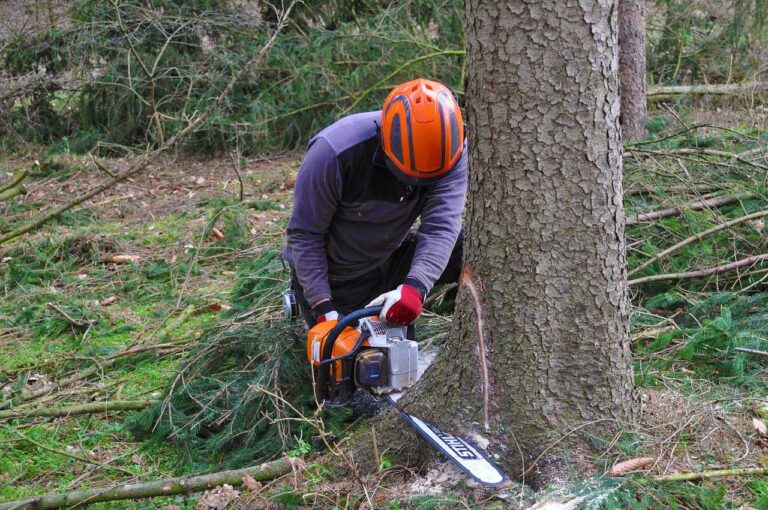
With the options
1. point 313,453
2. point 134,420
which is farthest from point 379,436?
point 134,420


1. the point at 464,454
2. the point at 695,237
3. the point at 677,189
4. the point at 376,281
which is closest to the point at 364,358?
the point at 464,454

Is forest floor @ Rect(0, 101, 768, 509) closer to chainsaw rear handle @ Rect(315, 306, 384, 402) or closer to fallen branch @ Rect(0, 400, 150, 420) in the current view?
fallen branch @ Rect(0, 400, 150, 420)

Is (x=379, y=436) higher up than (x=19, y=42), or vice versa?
(x=19, y=42)

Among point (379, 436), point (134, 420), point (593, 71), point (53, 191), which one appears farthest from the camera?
point (53, 191)

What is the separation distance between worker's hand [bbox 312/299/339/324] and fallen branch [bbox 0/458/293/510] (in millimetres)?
683

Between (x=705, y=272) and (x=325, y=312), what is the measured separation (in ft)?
6.72

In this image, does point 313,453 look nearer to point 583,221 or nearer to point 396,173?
point 396,173

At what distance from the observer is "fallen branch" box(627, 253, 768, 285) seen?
3854mm

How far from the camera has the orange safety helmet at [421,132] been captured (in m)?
2.86

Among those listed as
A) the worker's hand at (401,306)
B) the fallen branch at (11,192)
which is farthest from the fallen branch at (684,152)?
the fallen branch at (11,192)

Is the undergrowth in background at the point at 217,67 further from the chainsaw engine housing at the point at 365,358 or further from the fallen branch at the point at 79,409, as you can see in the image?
the chainsaw engine housing at the point at 365,358

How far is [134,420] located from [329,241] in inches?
55.3

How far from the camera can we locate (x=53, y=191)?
827 centimetres

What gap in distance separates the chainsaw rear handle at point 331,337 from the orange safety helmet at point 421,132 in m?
0.57
